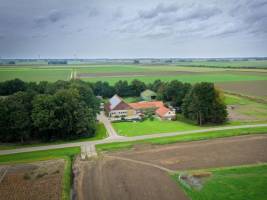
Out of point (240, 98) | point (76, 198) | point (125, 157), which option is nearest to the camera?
point (76, 198)

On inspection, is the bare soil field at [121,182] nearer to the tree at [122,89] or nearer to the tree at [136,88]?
the tree at [122,89]

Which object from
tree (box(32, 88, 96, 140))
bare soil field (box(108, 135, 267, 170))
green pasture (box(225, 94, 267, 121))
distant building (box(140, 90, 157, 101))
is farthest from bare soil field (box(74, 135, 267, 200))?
distant building (box(140, 90, 157, 101))

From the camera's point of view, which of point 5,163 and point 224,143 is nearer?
point 5,163

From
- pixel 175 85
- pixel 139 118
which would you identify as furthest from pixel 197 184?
pixel 175 85

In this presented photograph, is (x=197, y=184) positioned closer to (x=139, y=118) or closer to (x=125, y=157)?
(x=125, y=157)

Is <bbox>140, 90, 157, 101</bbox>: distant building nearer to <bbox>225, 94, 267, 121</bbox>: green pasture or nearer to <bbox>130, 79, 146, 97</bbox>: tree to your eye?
<bbox>130, 79, 146, 97</bbox>: tree

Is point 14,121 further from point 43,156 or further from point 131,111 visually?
point 131,111
